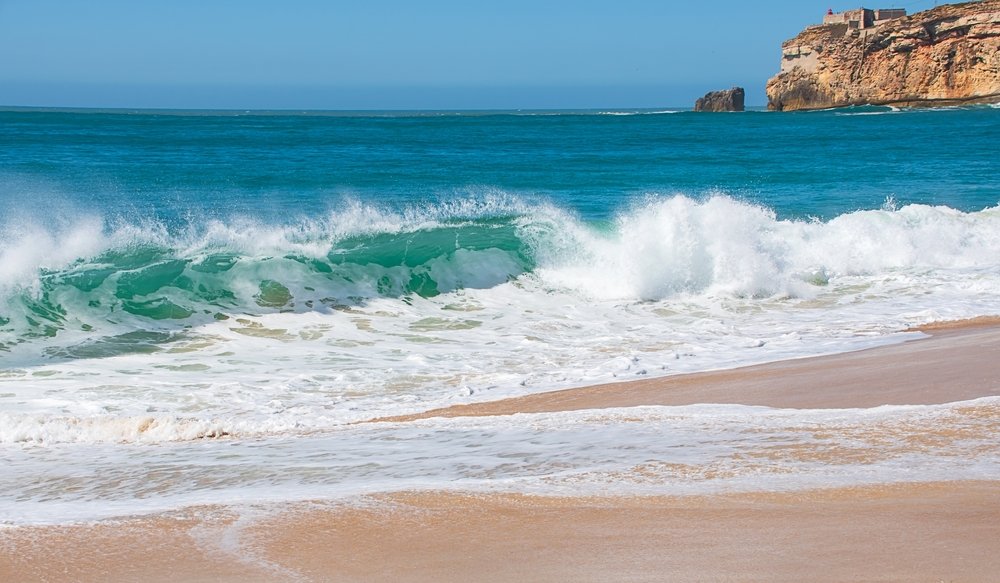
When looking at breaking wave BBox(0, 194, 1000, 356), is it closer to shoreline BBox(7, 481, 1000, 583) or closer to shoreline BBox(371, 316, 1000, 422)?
shoreline BBox(371, 316, 1000, 422)

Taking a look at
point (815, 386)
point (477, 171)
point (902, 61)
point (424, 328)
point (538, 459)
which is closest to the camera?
point (538, 459)

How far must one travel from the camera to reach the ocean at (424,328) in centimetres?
523

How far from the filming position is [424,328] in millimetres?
10383

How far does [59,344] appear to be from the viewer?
935 centimetres

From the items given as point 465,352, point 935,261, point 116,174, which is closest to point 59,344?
point 465,352

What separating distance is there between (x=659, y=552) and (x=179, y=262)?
30.9ft

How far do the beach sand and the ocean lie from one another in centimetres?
22

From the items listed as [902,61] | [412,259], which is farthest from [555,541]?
[902,61]

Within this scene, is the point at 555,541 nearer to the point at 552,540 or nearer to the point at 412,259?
the point at 552,540

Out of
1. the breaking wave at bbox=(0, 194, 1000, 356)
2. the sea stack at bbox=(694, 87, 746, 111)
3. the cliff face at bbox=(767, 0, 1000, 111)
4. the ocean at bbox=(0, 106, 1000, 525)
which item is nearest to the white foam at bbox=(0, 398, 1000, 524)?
the ocean at bbox=(0, 106, 1000, 525)

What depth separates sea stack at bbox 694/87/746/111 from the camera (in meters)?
106

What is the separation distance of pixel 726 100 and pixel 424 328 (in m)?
102

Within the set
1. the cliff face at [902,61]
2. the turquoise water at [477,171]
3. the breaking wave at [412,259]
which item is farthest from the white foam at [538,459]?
the cliff face at [902,61]

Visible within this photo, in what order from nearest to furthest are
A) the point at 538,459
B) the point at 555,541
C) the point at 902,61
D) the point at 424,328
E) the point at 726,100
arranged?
1. the point at 555,541
2. the point at 538,459
3. the point at 424,328
4. the point at 902,61
5. the point at 726,100
